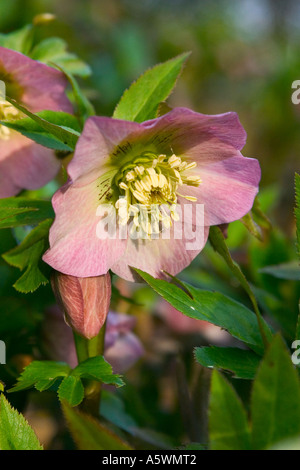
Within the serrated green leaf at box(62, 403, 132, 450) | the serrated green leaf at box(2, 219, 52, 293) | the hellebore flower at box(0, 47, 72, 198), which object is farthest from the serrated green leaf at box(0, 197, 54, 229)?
the serrated green leaf at box(62, 403, 132, 450)

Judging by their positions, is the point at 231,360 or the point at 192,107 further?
the point at 192,107

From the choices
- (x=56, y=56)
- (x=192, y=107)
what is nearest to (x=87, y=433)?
(x=56, y=56)

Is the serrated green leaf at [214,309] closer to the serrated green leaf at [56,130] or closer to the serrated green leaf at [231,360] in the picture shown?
the serrated green leaf at [231,360]

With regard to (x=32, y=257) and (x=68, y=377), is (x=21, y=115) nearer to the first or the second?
(x=32, y=257)

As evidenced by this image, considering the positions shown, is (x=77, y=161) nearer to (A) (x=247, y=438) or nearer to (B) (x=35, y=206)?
(B) (x=35, y=206)

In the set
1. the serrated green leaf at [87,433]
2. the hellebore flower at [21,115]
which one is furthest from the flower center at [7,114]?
the serrated green leaf at [87,433]

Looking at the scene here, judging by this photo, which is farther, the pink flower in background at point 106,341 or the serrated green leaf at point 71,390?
the pink flower in background at point 106,341

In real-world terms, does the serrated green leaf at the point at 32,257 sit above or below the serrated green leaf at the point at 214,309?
above
